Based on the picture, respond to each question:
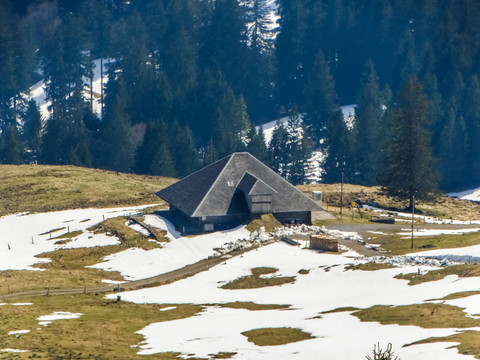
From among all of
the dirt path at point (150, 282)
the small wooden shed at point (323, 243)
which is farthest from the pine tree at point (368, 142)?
the dirt path at point (150, 282)

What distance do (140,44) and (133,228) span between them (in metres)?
109

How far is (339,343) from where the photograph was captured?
5131cm

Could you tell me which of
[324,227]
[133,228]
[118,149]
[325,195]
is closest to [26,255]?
[133,228]

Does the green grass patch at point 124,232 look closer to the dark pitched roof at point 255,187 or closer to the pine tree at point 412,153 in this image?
the dark pitched roof at point 255,187

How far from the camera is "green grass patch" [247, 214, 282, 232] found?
289 ft

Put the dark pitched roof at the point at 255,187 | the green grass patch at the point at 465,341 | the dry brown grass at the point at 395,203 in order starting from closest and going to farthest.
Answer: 1. the green grass patch at the point at 465,341
2. the dark pitched roof at the point at 255,187
3. the dry brown grass at the point at 395,203

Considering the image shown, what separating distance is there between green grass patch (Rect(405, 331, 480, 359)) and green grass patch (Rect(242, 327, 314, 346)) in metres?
9.33

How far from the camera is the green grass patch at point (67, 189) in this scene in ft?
361

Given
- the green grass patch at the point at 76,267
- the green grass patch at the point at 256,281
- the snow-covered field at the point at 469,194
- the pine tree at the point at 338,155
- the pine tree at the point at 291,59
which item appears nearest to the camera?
the green grass patch at the point at 256,281

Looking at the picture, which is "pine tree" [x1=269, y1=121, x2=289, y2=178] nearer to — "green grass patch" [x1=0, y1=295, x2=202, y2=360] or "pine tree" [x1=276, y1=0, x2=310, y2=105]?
"pine tree" [x1=276, y1=0, x2=310, y2=105]

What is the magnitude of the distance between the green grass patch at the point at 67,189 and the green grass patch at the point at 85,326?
136 ft

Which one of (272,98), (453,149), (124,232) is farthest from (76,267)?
(272,98)

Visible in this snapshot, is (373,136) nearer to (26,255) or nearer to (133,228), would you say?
(133,228)

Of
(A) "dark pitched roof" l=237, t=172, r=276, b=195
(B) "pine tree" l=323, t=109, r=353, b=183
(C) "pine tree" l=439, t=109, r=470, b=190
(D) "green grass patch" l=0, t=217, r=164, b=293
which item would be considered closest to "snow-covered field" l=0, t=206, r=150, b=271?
(D) "green grass patch" l=0, t=217, r=164, b=293
